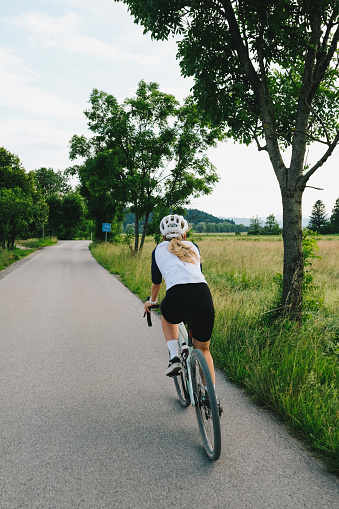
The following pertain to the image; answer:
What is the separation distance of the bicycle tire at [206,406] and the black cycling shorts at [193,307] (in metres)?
0.20

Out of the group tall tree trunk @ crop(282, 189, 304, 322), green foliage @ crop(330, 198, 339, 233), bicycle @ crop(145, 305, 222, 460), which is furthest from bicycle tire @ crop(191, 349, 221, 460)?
green foliage @ crop(330, 198, 339, 233)

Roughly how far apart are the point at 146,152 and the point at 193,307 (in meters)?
17.8

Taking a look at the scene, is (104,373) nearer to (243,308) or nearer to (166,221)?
(166,221)

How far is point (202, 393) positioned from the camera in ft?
9.67

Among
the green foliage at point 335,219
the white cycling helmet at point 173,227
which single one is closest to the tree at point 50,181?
the green foliage at point 335,219

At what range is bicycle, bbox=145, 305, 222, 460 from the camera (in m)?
2.62

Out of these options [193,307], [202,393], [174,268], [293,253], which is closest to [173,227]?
[174,268]

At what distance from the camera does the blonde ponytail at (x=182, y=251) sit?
319 cm

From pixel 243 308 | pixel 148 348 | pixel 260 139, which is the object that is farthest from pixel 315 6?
pixel 148 348

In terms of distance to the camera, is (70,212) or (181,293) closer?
(181,293)

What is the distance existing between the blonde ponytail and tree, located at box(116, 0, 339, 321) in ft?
9.05

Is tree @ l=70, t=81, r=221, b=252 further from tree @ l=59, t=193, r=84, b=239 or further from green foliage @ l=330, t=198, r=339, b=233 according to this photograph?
green foliage @ l=330, t=198, r=339, b=233

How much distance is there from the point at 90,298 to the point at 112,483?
784 centimetres

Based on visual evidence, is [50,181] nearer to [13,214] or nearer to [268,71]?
[13,214]
